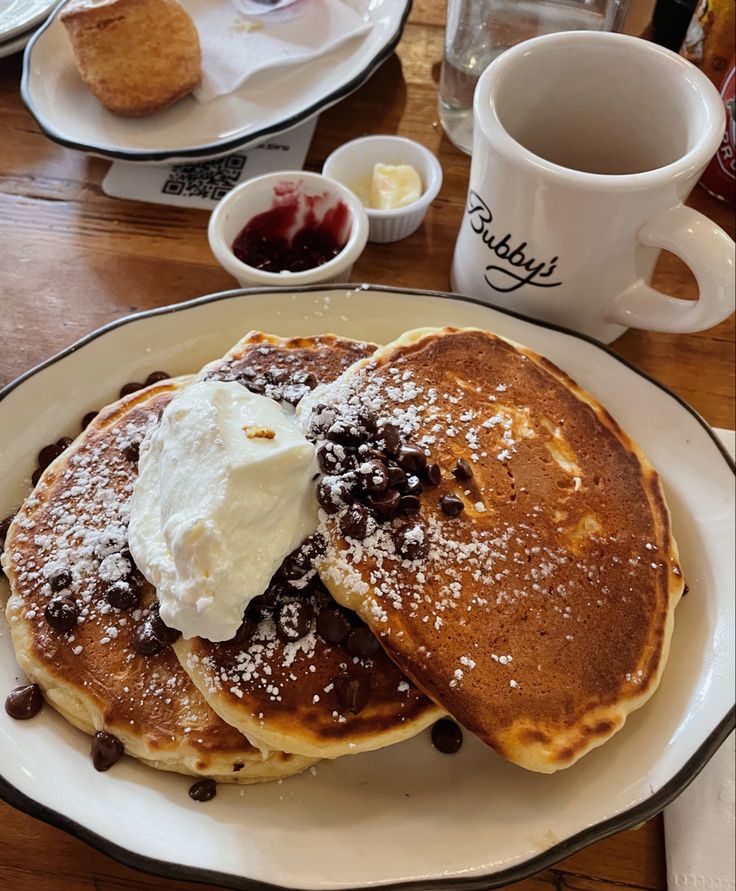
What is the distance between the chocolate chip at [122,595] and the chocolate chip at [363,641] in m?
0.30

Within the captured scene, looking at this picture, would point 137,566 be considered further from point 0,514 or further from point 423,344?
point 423,344

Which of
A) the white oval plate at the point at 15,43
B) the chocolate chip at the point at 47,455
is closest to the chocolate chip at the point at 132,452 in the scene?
the chocolate chip at the point at 47,455

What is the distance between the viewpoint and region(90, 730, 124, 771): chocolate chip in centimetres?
93

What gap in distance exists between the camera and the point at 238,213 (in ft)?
4.75

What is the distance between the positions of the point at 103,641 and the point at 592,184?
0.95 meters

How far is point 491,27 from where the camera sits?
5.14 feet

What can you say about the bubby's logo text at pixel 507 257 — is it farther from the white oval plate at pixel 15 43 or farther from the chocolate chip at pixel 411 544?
the white oval plate at pixel 15 43

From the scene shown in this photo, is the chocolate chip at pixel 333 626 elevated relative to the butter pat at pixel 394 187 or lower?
lower

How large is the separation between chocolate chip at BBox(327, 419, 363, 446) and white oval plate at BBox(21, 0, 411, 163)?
94 centimetres

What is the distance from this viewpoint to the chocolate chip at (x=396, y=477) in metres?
0.99

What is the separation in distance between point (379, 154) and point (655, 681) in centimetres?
122


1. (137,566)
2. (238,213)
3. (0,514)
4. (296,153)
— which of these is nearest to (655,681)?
(137,566)

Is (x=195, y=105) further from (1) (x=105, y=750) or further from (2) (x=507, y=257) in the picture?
(1) (x=105, y=750)

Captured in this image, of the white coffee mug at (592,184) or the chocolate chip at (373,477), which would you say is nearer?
the chocolate chip at (373,477)
